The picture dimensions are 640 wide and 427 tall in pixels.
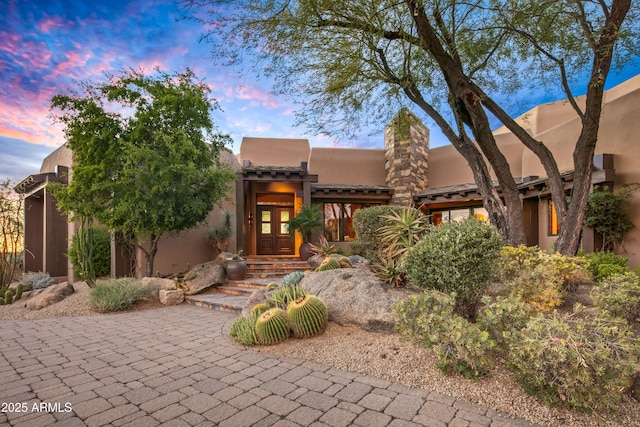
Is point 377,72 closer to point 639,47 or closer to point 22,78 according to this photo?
point 639,47

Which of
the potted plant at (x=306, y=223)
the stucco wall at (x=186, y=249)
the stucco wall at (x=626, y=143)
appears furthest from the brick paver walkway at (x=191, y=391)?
the stucco wall at (x=626, y=143)

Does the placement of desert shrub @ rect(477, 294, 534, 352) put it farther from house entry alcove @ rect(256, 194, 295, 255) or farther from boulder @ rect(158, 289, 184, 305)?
house entry alcove @ rect(256, 194, 295, 255)

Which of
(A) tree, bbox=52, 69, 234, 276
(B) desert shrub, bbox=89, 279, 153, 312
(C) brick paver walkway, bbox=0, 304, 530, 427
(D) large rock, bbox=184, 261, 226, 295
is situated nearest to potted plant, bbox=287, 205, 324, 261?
(D) large rock, bbox=184, 261, 226, 295

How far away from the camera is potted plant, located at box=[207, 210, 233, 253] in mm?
10883

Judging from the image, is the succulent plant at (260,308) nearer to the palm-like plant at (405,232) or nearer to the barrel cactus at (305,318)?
the barrel cactus at (305,318)

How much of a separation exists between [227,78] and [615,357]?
7.92 metres

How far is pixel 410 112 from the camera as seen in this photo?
9.59 m

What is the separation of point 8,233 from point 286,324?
9563mm

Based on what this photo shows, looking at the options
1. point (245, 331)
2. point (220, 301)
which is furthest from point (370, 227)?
point (245, 331)

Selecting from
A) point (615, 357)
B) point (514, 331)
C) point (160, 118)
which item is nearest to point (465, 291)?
point (514, 331)

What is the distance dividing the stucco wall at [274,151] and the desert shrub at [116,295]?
26.7 feet

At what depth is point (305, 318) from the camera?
4383mm

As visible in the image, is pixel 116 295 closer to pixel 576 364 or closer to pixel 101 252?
pixel 101 252

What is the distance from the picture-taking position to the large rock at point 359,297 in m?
4.57
